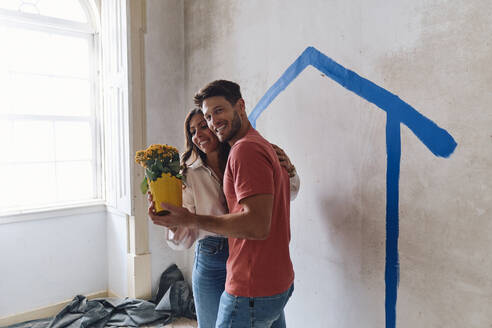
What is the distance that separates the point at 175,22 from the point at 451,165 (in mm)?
2618

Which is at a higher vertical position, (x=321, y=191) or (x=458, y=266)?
(x=321, y=191)

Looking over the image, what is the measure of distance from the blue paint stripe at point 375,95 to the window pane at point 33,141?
6.90 feet

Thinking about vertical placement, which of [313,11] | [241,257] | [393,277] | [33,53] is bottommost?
[393,277]

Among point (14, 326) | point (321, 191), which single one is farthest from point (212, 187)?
point (14, 326)

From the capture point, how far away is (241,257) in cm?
130

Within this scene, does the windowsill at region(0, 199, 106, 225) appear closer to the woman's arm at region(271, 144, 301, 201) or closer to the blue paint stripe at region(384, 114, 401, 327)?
the woman's arm at region(271, 144, 301, 201)

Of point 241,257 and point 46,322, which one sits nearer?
point 241,257

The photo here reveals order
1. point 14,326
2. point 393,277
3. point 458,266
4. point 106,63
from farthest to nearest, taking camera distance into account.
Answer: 1. point 106,63
2. point 14,326
3. point 393,277
4. point 458,266

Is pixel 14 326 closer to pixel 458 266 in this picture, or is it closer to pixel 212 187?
pixel 212 187

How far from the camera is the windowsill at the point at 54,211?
9.48 ft

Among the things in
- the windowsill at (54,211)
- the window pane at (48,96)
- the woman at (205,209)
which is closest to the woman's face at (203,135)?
the woman at (205,209)

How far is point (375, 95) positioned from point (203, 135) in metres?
0.87

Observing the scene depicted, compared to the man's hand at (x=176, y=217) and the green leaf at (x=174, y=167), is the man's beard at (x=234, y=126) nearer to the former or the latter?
the green leaf at (x=174, y=167)

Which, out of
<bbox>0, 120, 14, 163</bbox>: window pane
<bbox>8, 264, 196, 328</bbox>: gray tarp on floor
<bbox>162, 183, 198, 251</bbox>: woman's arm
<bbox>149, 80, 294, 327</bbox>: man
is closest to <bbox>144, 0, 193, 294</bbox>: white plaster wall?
<bbox>8, 264, 196, 328</bbox>: gray tarp on floor
